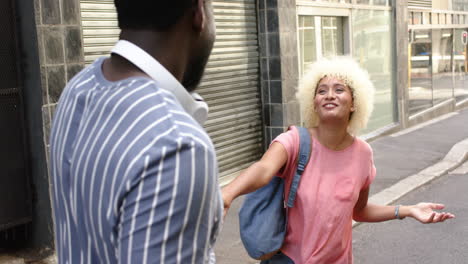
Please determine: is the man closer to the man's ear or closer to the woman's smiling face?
the man's ear

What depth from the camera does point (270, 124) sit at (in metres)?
9.79

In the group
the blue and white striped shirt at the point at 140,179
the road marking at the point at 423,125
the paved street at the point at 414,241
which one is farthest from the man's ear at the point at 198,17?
the road marking at the point at 423,125

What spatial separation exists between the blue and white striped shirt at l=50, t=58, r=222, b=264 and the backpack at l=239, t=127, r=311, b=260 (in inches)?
66.4

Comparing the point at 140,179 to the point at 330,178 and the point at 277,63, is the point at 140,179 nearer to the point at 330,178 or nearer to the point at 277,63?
the point at 330,178

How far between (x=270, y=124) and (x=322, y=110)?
6.67m

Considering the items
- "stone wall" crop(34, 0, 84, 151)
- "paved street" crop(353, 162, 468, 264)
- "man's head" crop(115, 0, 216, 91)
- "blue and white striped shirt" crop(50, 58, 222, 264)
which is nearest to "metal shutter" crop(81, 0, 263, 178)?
"paved street" crop(353, 162, 468, 264)

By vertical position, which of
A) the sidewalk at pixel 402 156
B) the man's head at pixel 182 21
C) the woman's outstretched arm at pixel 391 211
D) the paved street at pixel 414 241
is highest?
the man's head at pixel 182 21

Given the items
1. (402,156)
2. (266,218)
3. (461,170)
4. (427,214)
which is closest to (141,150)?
(266,218)

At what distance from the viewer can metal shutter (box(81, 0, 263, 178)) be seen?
896 centimetres

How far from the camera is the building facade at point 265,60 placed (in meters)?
5.77

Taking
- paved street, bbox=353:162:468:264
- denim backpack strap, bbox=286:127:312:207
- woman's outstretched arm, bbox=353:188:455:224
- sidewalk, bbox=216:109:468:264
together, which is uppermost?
denim backpack strap, bbox=286:127:312:207

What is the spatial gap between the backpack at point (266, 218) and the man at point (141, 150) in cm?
160

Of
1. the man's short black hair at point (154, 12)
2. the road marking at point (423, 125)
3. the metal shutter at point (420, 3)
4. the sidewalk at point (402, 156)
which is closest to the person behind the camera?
the man's short black hair at point (154, 12)

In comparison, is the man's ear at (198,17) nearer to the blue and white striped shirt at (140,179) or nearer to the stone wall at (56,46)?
the blue and white striped shirt at (140,179)
